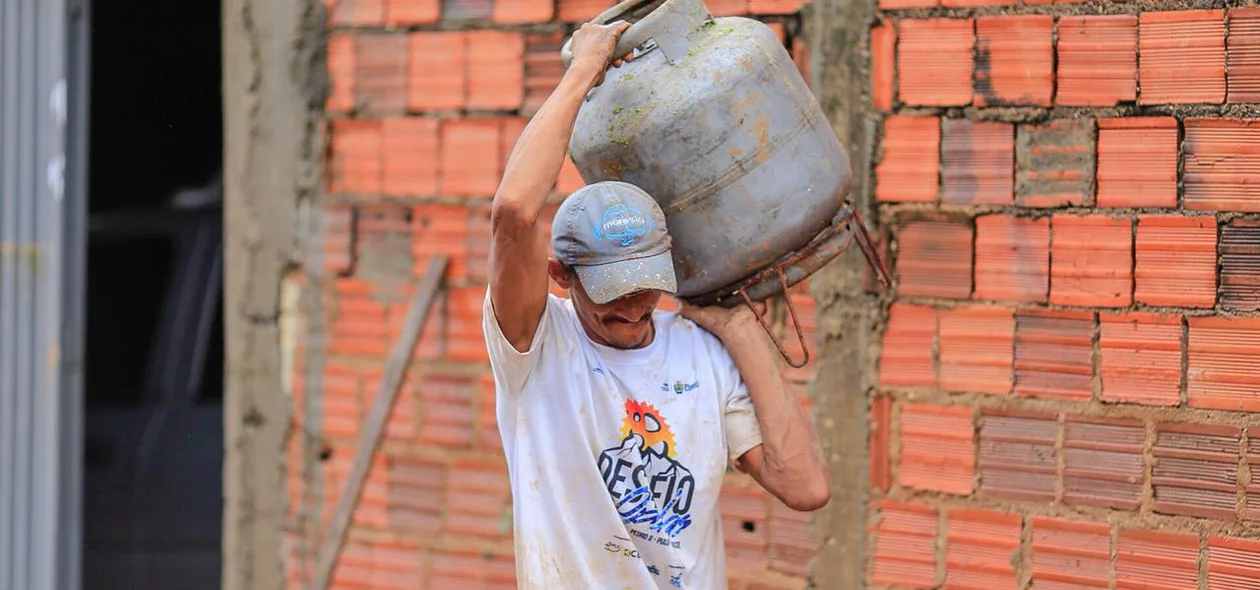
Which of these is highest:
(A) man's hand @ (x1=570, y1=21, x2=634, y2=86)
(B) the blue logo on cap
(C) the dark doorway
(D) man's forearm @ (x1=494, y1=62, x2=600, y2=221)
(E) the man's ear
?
(A) man's hand @ (x1=570, y1=21, x2=634, y2=86)

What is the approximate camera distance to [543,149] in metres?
2.21

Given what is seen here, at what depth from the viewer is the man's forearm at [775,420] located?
244 cm

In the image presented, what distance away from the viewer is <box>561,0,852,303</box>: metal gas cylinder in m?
2.29

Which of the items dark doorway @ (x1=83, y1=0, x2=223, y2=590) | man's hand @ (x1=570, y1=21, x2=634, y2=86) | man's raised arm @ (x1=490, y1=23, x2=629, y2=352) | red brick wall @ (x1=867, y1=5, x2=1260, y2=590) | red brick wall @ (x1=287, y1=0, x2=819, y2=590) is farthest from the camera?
dark doorway @ (x1=83, y1=0, x2=223, y2=590)

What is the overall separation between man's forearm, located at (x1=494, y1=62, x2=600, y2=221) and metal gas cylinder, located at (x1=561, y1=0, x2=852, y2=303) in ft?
0.35

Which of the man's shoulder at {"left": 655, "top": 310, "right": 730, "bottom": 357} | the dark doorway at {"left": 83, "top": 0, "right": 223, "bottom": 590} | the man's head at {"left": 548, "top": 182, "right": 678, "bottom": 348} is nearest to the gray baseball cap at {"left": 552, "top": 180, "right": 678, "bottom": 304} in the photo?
the man's head at {"left": 548, "top": 182, "right": 678, "bottom": 348}

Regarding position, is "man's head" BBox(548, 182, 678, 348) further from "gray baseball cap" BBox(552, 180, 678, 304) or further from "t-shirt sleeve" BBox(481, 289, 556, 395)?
"t-shirt sleeve" BBox(481, 289, 556, 395)

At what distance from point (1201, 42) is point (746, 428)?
1.34m

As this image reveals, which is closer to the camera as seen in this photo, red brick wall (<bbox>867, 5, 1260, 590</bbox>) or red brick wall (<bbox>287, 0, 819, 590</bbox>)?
red brick wall (<bbox>867, 5, 1260, 590</bbox>)

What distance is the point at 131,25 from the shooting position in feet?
21.9

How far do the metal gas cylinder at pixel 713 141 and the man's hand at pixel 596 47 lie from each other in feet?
0.10

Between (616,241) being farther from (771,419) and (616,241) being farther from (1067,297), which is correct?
(1067,297)

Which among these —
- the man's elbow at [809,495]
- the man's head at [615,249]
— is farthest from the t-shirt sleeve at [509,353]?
the man's elbow at [809,495]

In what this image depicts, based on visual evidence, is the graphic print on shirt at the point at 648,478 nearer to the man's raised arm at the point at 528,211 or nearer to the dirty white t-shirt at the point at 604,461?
the dirty white t-shirt at the point at 604,461
